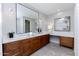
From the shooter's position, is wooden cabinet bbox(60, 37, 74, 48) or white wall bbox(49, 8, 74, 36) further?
white wall bbox(49, 8, 74, 36)

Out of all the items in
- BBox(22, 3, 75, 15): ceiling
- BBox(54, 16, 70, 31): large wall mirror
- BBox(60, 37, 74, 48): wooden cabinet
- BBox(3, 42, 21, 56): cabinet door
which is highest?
BBox(22, 3, 75, 15): ceiling

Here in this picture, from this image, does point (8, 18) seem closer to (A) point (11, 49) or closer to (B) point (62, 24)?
(A) point (11, 49)

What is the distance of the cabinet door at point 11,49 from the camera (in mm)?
1513

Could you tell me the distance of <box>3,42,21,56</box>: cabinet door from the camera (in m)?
1.51

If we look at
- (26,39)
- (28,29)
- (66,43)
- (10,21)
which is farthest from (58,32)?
(10,21)

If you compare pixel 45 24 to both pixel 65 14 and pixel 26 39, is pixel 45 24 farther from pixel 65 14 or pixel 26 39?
pixel 26 39

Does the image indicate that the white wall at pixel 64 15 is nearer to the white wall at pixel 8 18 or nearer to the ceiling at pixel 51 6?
the ceiling at pixel 51 6

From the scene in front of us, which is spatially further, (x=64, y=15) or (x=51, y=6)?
(x=64, y=15)

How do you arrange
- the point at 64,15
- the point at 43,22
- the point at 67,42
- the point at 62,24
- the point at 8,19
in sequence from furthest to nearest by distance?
1. the point at 43,22
2. the point at 62,24
3. the point at 64,15
4. the point at 67,42
5. the point at 8,19

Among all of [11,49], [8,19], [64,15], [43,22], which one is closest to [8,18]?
[8,19]

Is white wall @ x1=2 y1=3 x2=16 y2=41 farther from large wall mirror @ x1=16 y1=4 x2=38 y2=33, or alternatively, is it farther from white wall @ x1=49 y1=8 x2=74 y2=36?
white wall @ x1=49 y1=8 x2=74 y2=36

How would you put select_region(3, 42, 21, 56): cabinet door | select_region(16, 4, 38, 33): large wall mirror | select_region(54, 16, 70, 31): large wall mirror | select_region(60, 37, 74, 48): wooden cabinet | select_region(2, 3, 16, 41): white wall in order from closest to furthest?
select_region(3, 42, 21, 56): cabinet door, select_region(2, 3, 16, 41): white wall, select_region(16, 4, 38, 33): large wall mirror, select_region(60, 37, 74, 48): wooden cabinet, select_region(54, 16, 70, 31): large wall mirror

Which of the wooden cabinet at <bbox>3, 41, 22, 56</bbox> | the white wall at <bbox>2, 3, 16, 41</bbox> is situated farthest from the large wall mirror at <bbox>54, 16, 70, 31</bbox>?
the wooden cabinet at <bbox>3, 41, 22, 56</bbox>

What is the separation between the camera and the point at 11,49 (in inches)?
65.6
